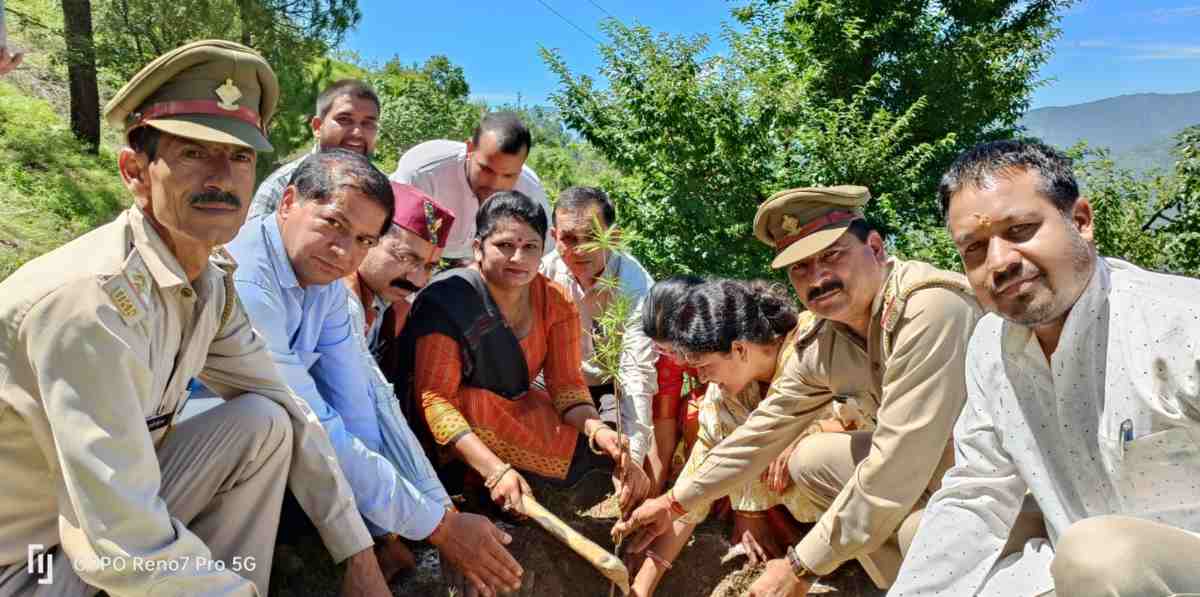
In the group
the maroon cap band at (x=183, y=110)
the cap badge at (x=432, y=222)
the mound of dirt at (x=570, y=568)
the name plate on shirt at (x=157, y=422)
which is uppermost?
the maroon cap band at (x=183, y=110)

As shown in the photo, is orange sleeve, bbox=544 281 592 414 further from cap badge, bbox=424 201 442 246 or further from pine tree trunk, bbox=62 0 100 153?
pine tree trunk, bbox=62 0 100 153

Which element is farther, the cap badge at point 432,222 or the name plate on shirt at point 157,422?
the cap badge at point 432,222

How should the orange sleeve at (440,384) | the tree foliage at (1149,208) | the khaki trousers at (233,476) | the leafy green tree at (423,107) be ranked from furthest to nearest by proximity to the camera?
the leafy green tree at (423,107), the tree foliage at (1149,208), the orange sleeve at (440,384), the khaki trousers at (233,476)

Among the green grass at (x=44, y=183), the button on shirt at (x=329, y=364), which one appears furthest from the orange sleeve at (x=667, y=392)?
the green grass at (x=44, y=183)

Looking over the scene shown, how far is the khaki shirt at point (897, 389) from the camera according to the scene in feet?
9.84

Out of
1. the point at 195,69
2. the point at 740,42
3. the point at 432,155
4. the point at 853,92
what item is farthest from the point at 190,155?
the point at 853,92

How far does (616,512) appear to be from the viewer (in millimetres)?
4188

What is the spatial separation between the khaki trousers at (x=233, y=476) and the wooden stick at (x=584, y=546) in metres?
1.07

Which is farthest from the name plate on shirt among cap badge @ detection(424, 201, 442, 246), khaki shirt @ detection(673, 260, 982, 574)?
khaki shirt @ detection(673, 260, 982, 574)

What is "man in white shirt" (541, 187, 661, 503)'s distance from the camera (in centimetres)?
419

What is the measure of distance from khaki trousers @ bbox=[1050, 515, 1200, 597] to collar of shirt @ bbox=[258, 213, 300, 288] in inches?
99.1

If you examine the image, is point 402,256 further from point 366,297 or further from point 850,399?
point 850,399

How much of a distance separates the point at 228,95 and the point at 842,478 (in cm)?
254

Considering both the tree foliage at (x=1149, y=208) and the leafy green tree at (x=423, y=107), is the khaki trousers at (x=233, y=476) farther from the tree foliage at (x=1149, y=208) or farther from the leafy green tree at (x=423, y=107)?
the leafy green tree at (x=423, y=107)
